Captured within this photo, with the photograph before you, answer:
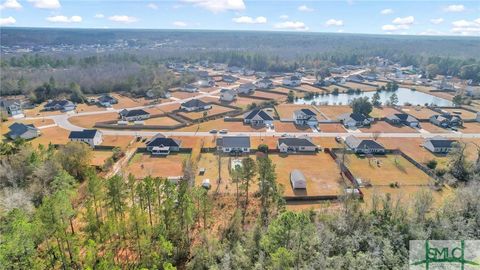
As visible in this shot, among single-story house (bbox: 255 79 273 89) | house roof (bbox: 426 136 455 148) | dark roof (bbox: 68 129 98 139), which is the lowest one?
dark roof (bbox: 68 129 98 139)

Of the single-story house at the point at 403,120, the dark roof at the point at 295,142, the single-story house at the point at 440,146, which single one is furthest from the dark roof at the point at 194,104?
the single-story house at the point at 440,146

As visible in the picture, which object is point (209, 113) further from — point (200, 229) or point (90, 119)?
point (200, 229)

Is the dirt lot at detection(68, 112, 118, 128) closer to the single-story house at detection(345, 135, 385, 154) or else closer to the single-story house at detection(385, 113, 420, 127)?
the single-story house at detection(345, 135, 385, 154)

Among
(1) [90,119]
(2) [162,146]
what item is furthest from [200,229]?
(1) [90,119]

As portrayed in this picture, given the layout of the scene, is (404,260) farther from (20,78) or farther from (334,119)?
(20,78)

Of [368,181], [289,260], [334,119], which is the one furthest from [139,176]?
[334,119]

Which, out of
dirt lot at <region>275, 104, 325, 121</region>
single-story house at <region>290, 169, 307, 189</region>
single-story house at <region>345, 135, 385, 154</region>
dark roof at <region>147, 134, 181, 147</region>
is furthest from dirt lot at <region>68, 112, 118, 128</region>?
single-story house at <region>345, 135, 385, 154</region>
